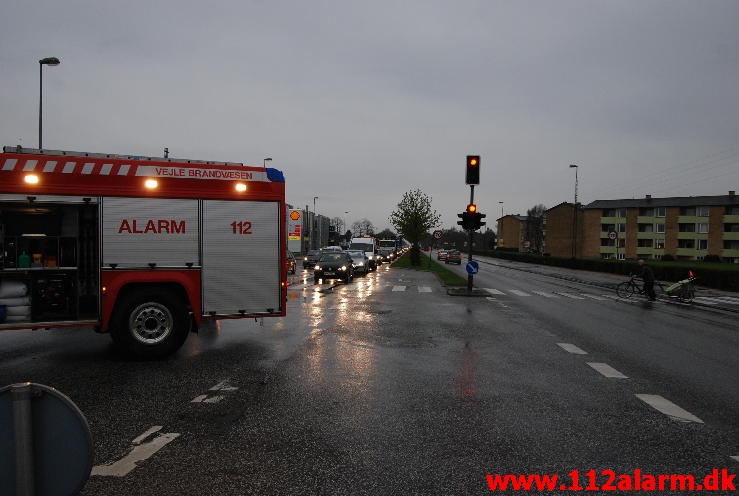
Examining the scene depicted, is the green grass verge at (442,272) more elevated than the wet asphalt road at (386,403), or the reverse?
the wet asphalt road at (386,403)

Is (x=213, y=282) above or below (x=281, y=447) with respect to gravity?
above

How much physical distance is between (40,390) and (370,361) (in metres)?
5.74

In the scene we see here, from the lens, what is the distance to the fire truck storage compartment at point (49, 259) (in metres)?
7.09

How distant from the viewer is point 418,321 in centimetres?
1204

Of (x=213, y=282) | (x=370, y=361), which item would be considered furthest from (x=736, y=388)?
(x=213, y=282)

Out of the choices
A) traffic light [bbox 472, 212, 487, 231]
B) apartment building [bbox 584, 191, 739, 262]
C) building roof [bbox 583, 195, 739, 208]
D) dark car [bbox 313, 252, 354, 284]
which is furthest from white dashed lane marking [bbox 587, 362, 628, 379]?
building roof [bbox 583, 195, 739, 208]

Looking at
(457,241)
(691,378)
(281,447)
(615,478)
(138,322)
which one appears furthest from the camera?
(457,241)

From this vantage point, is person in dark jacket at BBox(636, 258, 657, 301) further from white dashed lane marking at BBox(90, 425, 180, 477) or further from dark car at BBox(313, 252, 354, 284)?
white dashed lane marking at BBox(90, 425, 180, 477)

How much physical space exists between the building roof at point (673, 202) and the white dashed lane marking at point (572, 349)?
8284 centimetres

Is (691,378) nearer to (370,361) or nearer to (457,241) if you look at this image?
(370,361)

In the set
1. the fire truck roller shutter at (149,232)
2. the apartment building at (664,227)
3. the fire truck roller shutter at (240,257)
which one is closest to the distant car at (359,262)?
the fire truck roller shutter at (240,257)

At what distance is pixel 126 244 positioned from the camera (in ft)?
24.3

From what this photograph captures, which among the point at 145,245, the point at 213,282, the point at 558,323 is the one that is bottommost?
the point at 558,323

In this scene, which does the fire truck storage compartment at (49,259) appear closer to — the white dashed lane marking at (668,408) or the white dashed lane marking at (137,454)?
the white dashed lane marking at (137,454)
